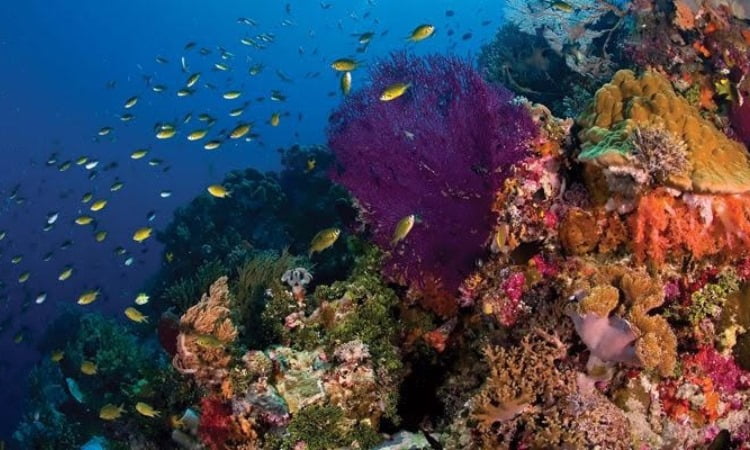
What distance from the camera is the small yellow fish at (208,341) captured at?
5.63 metres

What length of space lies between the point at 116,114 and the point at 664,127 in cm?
6619

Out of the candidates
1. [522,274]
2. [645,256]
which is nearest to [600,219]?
[645,256]

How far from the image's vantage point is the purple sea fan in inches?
227

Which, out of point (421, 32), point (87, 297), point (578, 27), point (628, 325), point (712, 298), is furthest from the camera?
point (578, 27)

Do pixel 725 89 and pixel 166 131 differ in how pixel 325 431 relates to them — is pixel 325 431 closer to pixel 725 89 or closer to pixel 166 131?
pixel 725 89

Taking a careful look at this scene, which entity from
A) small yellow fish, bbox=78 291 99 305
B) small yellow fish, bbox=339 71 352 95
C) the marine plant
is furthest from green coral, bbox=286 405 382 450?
the marine plant

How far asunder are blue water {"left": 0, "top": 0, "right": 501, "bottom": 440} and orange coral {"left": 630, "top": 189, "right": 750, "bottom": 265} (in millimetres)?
7371

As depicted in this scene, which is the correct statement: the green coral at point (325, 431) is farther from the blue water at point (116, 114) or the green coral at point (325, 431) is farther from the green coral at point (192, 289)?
the blue water at point (116, 114)

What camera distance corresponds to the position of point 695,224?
4.70 m

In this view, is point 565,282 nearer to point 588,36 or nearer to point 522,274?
point 522,274

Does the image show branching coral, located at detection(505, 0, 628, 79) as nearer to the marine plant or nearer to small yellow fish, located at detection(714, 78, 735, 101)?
the marine plant

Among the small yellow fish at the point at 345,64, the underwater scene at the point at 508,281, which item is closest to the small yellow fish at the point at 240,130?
the underwater scene at the point at 508,281

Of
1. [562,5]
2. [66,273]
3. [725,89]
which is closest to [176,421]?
[66,273]

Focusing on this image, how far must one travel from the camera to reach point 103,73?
101812mm
